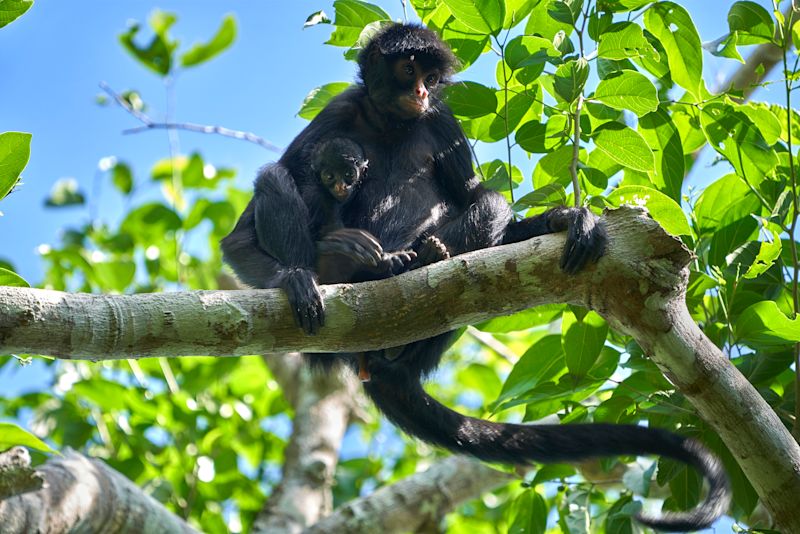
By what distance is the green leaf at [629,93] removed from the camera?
14.3 ft

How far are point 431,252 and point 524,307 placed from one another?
789 millimetres

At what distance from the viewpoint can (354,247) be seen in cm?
489

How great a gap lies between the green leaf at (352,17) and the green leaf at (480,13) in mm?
664

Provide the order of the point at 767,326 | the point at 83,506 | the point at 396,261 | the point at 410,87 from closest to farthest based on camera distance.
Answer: the point at 767,326
the point at 396,261
the point at 83,506
the point at 410,87

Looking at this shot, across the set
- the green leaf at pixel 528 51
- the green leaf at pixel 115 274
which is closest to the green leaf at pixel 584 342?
the green leaf at pixel 528 51

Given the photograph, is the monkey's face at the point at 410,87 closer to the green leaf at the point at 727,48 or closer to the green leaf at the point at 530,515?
the green leaf at the point at 727,48

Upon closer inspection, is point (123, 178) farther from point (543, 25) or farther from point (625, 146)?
point (625, 146)

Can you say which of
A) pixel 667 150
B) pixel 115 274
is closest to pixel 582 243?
pixel 667 150

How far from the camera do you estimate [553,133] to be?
5055mm

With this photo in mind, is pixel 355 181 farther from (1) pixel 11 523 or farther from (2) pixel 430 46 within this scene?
(1) pixel 11 523

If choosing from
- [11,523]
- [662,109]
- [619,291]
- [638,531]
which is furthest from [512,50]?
[11,523]

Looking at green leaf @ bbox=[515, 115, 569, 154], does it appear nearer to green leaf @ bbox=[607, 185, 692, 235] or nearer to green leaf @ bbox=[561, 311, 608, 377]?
green leaf @ bbox=[607, 185, 692, 235]

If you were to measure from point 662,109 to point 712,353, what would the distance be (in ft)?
5.01


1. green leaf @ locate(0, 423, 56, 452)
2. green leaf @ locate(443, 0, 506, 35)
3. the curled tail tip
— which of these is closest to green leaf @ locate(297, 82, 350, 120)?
green leaf @ locate(443, 0, 506, 35)
